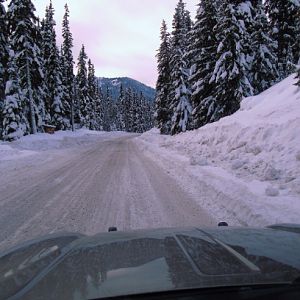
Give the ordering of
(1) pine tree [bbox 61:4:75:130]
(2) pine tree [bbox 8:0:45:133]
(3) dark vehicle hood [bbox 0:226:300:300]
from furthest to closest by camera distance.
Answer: (1) pine tree [bbox 61:4:75:130] < (2) pine tree [bbox 8:0:45:133] < (3) dark vehicle hood [bbox 0:226:300:300]

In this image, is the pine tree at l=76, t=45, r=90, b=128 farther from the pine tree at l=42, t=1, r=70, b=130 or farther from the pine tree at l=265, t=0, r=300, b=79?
the pine tree at l=265, t=0, r=300, b=79

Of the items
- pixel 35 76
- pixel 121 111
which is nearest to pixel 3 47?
pixel 35 76

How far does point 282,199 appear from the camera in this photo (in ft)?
26.7

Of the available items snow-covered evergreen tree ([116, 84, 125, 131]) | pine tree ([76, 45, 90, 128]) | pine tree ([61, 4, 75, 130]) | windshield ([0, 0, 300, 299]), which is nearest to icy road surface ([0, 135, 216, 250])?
windshield ([0, 0, 300, 299])

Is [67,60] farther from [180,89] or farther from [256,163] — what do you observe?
[256,163]

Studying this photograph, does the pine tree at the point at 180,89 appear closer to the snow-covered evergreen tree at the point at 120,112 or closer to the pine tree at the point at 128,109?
the pine tree at the point at 128,109

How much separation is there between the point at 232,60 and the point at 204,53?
5760mm

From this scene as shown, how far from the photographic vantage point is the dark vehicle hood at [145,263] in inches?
77.1

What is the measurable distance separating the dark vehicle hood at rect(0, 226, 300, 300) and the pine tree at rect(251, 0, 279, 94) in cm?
3003

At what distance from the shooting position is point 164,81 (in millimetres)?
52844

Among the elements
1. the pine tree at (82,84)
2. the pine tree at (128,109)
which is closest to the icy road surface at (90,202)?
the pine tree at (82,84)

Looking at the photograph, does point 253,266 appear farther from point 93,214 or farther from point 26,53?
point 26,53

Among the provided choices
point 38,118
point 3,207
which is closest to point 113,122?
point 38,118

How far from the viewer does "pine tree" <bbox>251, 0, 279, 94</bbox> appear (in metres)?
31.5
